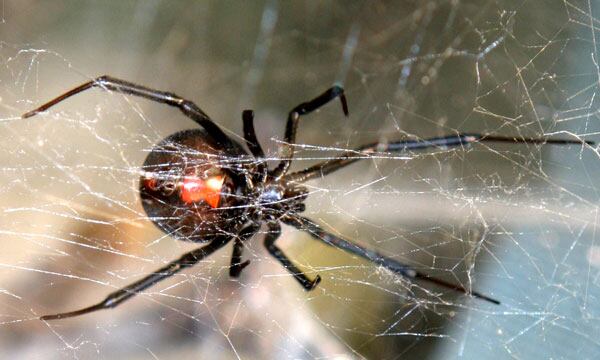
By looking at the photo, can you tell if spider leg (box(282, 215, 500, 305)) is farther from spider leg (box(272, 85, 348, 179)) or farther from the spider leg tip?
the spider leg tip

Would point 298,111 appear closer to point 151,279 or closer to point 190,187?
point 190,187

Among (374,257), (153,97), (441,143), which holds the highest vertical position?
(153,97)

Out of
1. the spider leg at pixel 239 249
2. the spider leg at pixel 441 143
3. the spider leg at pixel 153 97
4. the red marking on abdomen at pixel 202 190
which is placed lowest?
the spider leg at pixel 239 249

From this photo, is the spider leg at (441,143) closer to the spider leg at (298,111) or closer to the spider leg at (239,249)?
the spider leg at (298,111)

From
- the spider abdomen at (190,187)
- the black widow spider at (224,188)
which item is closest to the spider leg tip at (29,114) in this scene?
the black widow spider at (224,188)

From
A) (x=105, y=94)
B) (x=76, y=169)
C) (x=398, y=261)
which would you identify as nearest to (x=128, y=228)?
(x=76, y=169)

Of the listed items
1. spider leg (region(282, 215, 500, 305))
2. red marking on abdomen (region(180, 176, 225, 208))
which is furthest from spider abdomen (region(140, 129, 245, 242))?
spider leg (region(282, 215, 500, 305))

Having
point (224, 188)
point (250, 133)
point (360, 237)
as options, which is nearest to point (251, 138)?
point (250, 133)
